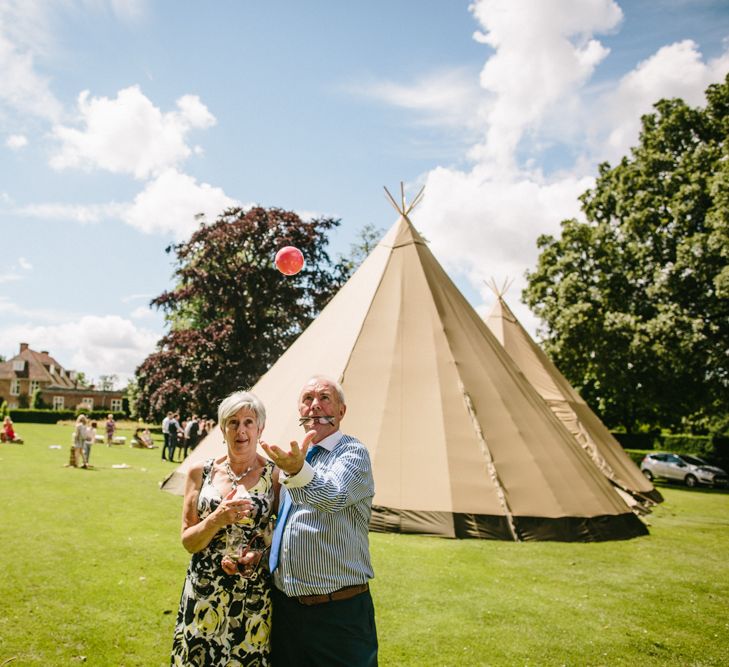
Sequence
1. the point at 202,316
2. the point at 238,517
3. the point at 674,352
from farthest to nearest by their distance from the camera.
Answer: the point at 202,316, the point at 674,352, the point at 238,517

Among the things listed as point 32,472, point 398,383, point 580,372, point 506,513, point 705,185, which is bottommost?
point 32,472

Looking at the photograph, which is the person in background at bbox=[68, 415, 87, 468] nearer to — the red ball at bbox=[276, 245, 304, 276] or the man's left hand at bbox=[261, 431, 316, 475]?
the red ball at bbox=[276, 245, 304, 276]

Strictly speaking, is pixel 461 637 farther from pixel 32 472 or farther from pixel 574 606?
pixel 32 472

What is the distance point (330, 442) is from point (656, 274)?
19.4m

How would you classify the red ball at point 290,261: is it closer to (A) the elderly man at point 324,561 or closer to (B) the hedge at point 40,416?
(A) the elderly man at point 324,561

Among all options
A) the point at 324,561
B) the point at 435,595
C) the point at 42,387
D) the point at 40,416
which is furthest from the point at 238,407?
the point at 42,387

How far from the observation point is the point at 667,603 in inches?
227

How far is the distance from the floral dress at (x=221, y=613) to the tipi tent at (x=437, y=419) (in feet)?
17.7

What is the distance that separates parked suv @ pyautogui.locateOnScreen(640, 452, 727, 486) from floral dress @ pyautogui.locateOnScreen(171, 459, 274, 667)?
70.6 feet

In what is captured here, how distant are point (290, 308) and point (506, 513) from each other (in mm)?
19045

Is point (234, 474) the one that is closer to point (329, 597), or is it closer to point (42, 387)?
point (329, 597)

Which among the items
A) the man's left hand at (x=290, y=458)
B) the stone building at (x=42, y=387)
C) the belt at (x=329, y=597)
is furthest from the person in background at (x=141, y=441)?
the stone building at (x=42, y=387)

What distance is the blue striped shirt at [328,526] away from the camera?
2.37 metres

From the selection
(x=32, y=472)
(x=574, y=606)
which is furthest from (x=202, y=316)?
(x=574, y=606)
